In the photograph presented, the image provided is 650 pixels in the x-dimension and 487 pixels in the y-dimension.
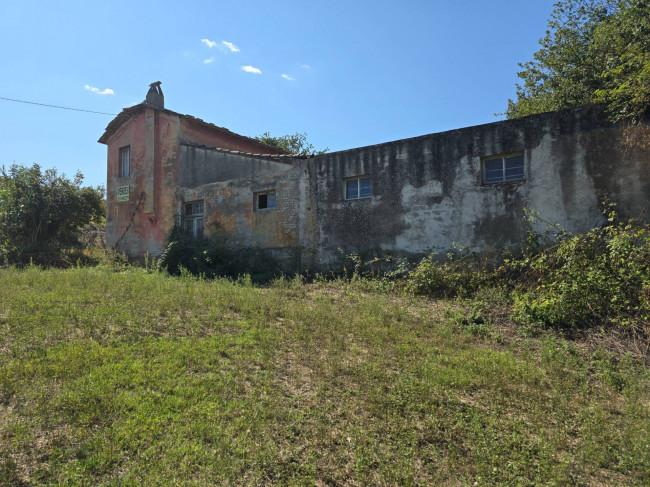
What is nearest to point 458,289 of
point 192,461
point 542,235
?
point 542,235

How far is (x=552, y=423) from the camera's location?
157 inches

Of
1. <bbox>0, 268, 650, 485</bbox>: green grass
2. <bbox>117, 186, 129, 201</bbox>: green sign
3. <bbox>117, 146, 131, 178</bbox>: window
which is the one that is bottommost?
<bbox>0, 268, 650, 485</bbox>: green grass

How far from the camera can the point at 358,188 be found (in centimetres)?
1120

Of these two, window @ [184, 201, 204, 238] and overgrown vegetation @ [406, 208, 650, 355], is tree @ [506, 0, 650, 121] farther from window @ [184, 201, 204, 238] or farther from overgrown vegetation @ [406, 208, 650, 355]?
window @ [184, 201, 204, 238]

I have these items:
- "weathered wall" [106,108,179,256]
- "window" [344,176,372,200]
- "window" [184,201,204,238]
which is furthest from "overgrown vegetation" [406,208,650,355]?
"weathered wall" [106,108,179,256]

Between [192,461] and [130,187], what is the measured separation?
15.4m

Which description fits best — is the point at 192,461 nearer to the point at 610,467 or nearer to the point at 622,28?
the point at 610,467

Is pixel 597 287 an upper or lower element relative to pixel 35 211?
lower

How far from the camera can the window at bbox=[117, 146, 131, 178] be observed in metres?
17.1

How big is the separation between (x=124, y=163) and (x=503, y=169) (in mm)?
14988

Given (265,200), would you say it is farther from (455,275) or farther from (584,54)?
(584,54)

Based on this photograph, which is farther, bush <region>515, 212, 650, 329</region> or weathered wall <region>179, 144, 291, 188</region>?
weathered wall <region>179, 144, 291, 188</region>

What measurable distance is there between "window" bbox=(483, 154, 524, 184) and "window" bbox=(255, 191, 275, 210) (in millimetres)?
6253

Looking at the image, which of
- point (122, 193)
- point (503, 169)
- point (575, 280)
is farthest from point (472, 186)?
point (122, 193)
